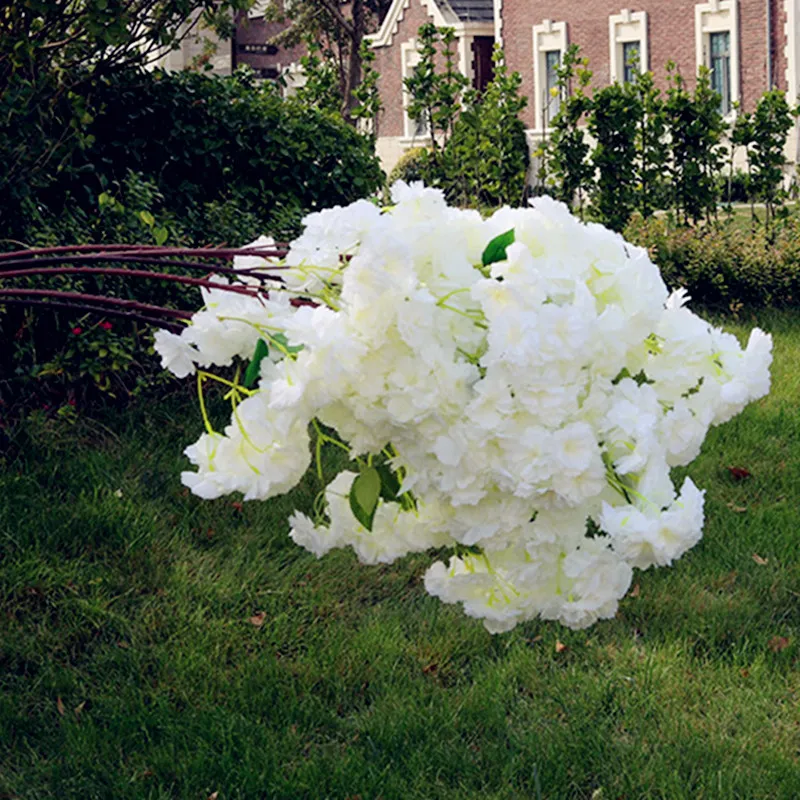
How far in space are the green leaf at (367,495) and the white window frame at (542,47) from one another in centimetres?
3046

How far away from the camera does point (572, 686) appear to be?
358cm

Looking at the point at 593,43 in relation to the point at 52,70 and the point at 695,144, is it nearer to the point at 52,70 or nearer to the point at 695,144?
the point at 695,144

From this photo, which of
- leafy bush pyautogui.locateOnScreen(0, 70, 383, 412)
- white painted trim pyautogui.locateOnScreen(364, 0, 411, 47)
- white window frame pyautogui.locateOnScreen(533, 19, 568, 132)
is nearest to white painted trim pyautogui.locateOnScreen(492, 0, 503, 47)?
white window frame pyautogui.locateOnScreen(533, 19, 568, 132)

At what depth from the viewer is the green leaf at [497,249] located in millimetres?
1519

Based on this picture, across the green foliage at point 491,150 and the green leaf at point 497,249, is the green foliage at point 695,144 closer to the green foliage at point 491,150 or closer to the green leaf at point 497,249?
the green foliage at point 491,150

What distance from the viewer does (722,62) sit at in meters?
27.7

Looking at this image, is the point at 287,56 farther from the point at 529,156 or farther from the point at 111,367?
the point at 111,367

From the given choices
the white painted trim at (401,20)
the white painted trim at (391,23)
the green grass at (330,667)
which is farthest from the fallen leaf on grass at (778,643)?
the white painted trim at (391,23)

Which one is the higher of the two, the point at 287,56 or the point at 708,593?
the point at 287,56

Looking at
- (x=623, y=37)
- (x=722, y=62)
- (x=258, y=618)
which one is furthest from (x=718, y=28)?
(x=258, y=618)

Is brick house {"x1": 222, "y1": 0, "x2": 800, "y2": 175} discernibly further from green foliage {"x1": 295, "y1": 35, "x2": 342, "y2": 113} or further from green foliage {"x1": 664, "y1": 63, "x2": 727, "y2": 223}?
green foliage {"x1": 664, "y1": 63, "x2": 727, "y2": 223}

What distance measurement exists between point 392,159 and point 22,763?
106 ft

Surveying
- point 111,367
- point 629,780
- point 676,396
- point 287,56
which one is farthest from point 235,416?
point 287,56

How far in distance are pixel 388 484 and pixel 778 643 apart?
2598 mm
